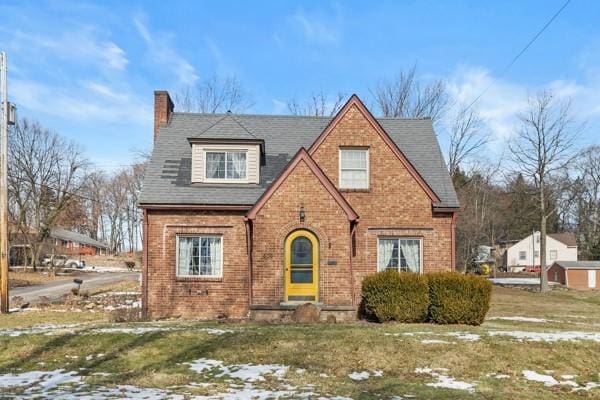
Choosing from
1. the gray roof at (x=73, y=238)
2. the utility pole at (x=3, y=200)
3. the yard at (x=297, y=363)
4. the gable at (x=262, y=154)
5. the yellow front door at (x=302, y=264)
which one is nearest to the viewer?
the yard at (x=297, y=363)

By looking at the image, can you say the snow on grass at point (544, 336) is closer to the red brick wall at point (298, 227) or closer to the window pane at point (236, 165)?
the red brick wall at point (298, 227)

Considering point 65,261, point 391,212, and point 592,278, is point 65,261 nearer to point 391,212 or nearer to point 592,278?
point 391,212

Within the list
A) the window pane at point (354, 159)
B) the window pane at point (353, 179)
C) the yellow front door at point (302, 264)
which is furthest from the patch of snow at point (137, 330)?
the window pane at point (354, 159)

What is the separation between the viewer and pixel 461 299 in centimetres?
1462

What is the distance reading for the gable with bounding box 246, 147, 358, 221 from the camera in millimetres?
16422

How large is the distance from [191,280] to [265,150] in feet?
18.1

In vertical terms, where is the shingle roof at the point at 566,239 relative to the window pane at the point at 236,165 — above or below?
below

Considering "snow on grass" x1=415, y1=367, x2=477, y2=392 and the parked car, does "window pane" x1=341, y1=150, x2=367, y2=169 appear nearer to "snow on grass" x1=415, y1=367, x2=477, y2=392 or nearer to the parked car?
"snow on grass" x1=415, y1=367, x2=477, y2=392

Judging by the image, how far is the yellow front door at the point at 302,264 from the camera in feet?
53.9

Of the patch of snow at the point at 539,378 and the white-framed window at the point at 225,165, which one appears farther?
the white-framed window at the point at 225,165

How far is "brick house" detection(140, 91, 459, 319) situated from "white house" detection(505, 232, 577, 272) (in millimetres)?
57681

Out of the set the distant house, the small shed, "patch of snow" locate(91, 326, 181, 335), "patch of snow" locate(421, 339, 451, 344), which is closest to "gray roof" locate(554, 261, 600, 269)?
the small shed

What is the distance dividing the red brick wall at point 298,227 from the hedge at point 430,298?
1.57 m

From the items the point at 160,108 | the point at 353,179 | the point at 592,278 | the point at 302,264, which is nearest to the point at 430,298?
the point at 302,264
